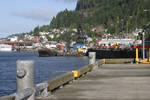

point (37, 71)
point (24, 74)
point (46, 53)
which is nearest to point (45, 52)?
point (46, 53)

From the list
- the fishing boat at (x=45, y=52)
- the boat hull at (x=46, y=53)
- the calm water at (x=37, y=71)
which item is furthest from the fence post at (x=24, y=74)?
the fishing boat at (x=45, y=52)

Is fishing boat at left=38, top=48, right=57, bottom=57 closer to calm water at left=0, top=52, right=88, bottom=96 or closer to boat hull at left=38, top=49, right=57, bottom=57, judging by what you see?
boat hull at left=38, top=49, right=57, bottom=57

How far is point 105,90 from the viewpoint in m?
19.1

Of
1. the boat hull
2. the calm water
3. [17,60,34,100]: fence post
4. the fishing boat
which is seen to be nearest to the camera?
[17,60,34,100]: fence post

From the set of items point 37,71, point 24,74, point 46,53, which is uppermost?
point 24,74

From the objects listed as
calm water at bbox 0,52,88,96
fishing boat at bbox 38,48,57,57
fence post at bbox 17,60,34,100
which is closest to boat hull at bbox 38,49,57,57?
fishing boat at bbox 38,48,57,57

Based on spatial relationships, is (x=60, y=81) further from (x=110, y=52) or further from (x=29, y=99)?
(x=110, y=52)

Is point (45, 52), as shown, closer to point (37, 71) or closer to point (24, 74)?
point (37, 71)

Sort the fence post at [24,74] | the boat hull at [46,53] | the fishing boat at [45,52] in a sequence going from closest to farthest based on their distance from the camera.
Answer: the fence post at [24,74] → the boat hull at [46,53] → the fishing boat at [45,52]

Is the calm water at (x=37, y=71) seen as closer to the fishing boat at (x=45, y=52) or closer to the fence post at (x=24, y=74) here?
the fence post at (x=24, y=74)

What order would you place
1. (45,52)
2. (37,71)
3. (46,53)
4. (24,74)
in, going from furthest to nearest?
(45,52) < (46,53) < (37,71) < (24,74)

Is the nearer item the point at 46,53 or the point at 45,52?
the point at 46,53

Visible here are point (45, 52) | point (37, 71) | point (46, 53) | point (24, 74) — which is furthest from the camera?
point (45, 52)

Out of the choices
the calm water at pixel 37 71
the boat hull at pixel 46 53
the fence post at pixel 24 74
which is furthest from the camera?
the boat hull at pixel 46 53
